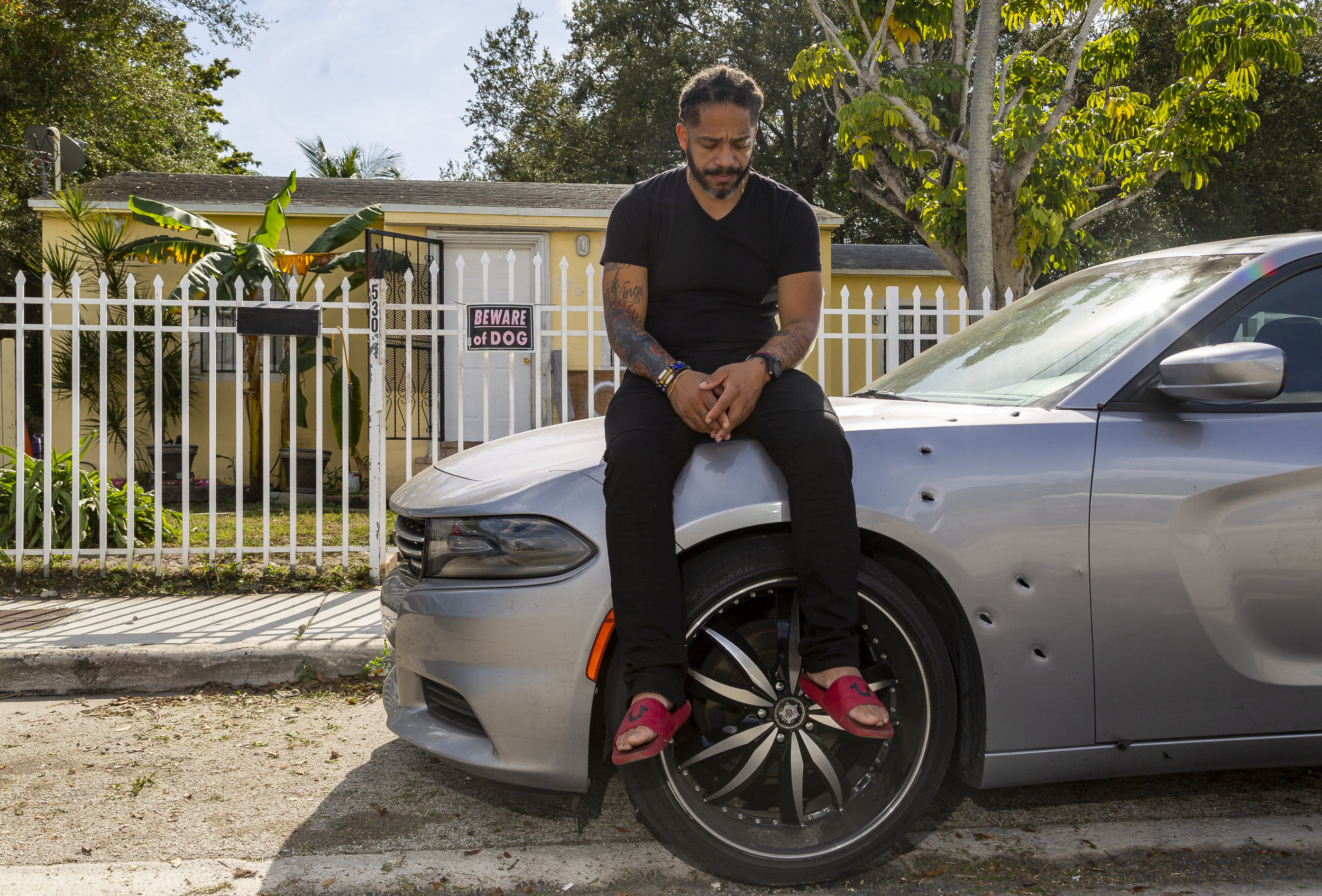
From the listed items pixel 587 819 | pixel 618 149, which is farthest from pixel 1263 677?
pixel 618 149

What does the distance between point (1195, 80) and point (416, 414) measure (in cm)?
982

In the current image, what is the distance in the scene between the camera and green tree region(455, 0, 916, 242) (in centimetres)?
2412

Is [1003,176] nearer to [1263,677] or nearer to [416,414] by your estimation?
[416,414]

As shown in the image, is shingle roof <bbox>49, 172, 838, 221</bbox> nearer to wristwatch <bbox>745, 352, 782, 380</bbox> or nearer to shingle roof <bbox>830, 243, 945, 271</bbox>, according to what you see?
shingle roof <bbox>830, 243, 945, 271</bbox>

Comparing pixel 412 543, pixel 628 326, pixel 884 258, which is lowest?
pixel 412 543

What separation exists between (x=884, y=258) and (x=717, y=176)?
13542 mm

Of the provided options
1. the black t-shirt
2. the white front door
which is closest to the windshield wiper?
the black t-shirt

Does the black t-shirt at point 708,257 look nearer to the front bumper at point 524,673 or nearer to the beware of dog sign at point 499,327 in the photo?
the front bumper at point 524,673

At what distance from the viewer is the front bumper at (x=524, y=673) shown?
2.39m

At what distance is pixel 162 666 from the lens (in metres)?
4.36

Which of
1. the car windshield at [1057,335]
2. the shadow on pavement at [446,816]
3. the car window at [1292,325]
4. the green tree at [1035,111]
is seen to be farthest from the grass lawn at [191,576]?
the green tree at [1035,111]

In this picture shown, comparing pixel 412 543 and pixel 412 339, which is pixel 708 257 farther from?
pixel 412 339

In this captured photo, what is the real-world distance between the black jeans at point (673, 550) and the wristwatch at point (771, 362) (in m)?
0.24

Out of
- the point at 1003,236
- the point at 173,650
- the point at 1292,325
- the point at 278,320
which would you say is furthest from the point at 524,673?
the point at 1003,236
